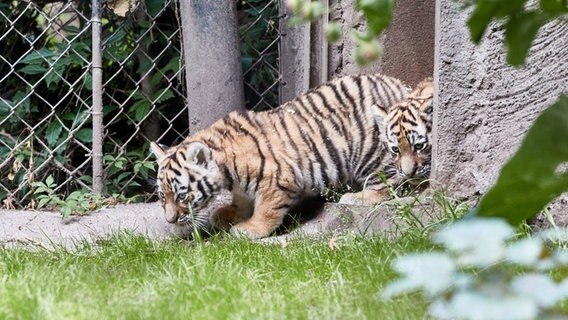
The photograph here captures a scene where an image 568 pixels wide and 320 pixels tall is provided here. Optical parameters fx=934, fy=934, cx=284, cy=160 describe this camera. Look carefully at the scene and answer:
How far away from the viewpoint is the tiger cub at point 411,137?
427 centimetres

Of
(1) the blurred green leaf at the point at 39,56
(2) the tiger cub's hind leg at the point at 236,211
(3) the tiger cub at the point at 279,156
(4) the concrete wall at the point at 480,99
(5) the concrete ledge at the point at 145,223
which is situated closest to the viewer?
(4) the concrete wall at the point at 480,99

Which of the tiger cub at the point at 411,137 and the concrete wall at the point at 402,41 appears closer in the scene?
the tiger cub at the point at 411,137

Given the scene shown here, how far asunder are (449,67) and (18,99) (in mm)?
2395

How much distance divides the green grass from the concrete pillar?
1046 millimetres

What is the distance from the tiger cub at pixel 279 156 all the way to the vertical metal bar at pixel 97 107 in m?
0.47

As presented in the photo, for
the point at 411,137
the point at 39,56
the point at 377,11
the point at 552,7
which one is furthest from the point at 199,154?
the point at 377,11

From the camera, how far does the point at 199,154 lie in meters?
4.28

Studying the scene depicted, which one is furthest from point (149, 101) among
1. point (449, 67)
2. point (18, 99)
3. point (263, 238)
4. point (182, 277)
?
point (182, 277)

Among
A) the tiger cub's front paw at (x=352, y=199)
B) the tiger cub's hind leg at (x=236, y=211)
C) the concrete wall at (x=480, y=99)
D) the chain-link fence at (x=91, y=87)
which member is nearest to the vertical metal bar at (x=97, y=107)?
the chain-link fence at (x=91, y=87)

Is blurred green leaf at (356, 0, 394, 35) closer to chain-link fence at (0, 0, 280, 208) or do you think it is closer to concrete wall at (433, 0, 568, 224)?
concrete wall at (433, 0, 568, 224)

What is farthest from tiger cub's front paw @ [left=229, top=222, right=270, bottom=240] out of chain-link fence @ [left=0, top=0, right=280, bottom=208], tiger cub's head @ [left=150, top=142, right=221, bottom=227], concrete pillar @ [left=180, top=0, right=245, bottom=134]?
chain-link fence @ [left=0, top=0, right=280, bottom=208]

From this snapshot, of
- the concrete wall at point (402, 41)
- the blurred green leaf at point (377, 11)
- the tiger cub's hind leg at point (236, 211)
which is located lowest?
the tiger cub's hind leg at point (236, 211)

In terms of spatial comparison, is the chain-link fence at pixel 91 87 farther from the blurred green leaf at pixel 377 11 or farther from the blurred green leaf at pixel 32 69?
the blurred green leaf at pixel 377 11

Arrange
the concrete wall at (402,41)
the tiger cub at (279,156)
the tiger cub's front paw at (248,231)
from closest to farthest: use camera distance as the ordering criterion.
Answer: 1. the tiger cub's front paw at (248,231)
2. the tiger cub at (279,156)
3. the concrete wall at (402,41)
